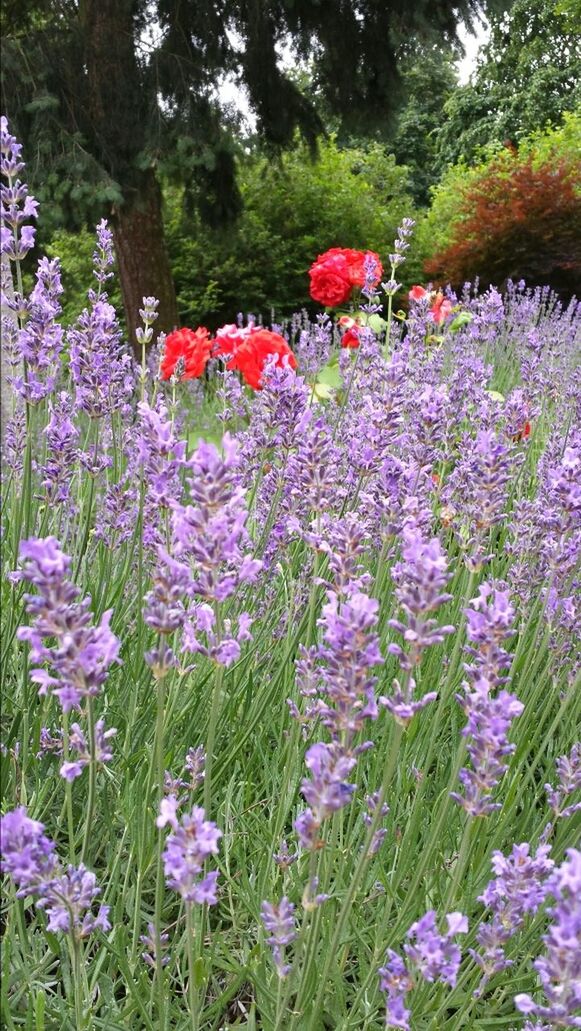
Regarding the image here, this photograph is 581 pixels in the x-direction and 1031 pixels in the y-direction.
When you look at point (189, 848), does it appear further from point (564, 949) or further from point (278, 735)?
point (278, 735)

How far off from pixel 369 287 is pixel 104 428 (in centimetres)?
99

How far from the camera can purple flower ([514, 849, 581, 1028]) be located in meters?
0.81

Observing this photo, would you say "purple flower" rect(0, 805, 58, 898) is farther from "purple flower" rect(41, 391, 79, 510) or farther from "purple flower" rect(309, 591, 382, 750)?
"purple flower" rect(41, 391, 79, 510)

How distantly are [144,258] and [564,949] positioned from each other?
715 cm

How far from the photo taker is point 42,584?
2.75 ft

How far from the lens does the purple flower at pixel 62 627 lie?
830 mm

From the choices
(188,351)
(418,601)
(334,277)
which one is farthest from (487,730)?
(334,277)

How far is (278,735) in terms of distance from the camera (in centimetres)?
214

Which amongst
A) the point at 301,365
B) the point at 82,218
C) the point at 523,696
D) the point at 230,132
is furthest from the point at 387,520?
the point at 230,132

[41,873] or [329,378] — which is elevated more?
[329,378]

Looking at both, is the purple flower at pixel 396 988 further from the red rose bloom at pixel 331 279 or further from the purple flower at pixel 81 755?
the red rose bloom at pixel 331 279

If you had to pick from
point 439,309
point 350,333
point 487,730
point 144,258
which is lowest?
point 487,730

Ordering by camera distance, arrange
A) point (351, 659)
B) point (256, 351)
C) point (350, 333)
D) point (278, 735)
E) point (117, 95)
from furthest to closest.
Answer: point (117, 95) → point (350, 333) → point (256, 351) → point (278, 735) → point (351, 659)

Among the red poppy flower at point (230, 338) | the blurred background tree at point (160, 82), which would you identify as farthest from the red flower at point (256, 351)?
the blurred background tree at point (160, 82)
